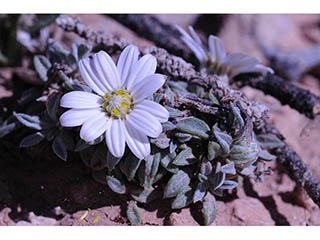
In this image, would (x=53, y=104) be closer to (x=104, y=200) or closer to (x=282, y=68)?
(x=104, y=200)

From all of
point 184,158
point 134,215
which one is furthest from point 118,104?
point 134,215

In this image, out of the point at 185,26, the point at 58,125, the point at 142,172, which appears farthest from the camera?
the point at 185,26

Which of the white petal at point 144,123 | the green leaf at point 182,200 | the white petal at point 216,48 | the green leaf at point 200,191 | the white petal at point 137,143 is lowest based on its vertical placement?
the green leaf at point 182,200

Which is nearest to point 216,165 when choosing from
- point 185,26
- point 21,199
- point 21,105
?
point 21,199

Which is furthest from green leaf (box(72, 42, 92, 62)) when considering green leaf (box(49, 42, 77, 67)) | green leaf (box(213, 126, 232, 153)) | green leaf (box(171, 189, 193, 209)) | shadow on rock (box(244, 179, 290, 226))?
shadow on rock (box(244, 179, 290, 226))

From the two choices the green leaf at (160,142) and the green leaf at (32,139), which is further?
the green leaf at (32,139)

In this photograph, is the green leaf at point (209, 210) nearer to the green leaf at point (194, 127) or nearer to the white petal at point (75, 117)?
the green leaf at point (194, 127)

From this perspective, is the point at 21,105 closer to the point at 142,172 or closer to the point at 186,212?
the point at 142,172

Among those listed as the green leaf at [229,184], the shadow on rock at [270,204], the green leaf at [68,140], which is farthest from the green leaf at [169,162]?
the shadow on rock at [270,204]
